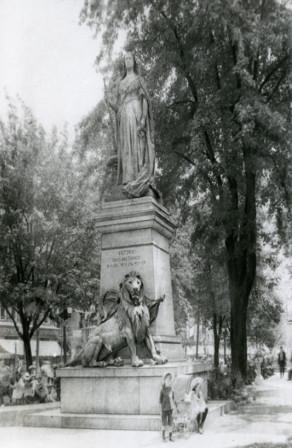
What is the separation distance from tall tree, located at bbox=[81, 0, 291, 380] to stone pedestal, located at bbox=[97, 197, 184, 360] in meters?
5.72

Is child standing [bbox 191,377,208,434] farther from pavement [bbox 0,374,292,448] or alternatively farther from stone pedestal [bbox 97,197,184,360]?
stone pedestal [bbox 97,197,184,360]

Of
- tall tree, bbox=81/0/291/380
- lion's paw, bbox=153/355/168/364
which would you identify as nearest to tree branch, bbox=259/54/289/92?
tall tree, bbox=81/0/291/380

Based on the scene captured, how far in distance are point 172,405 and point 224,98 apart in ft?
36.9

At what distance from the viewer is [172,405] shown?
9.41 m

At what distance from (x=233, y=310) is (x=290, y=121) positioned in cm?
623

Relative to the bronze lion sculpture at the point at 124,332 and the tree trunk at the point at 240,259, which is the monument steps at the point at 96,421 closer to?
the bronze lion sculpture at the point at 124,332

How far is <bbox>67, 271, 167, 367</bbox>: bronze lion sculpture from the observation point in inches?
438

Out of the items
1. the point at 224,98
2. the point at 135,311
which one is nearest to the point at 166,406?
the point at 135,311

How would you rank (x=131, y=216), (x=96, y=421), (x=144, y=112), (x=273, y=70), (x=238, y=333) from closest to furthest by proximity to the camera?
1. (x=96, y=421)
2. (x=131, y=216)
3. (x=144, y=112)
4. (x=273, y=70)
5. (x=238, y=333)

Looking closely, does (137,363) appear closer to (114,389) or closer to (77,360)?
(114,389)

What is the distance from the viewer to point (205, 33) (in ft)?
60.7

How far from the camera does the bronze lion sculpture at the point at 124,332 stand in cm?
1112

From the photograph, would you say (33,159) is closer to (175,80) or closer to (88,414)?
(175,80)

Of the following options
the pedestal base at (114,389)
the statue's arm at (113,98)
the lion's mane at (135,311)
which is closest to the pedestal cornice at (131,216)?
the lion's mane at (135,311)
